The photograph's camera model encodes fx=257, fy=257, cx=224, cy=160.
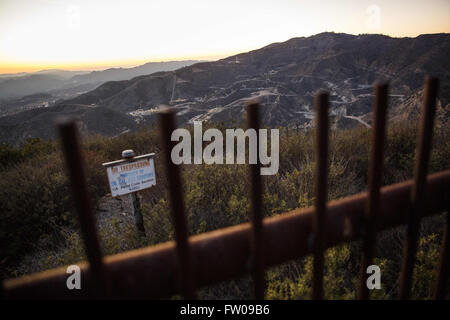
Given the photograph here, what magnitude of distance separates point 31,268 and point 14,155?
5.15 meters

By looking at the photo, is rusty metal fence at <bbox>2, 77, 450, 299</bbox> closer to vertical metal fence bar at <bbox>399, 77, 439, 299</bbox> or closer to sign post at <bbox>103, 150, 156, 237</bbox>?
vertical metal fence bar at <bbox>399, 77, 439, 299</bbox>

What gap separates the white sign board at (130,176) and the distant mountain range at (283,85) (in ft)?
70.8

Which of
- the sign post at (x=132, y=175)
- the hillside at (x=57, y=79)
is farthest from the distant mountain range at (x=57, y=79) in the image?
the sign post at (x=132, y=175)

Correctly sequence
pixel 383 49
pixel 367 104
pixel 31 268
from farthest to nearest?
pixel 383 49 → pixel 367 104 → pixel 31 268

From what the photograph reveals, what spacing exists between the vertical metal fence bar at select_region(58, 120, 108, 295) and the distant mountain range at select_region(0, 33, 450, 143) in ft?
78.4

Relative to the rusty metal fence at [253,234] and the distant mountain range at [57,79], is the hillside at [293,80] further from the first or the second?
the distant mountain range at [57,79]

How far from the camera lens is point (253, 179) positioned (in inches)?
23.0

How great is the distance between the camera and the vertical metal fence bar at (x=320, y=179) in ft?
1.95

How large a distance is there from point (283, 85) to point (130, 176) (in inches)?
1889

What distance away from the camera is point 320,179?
626 mm

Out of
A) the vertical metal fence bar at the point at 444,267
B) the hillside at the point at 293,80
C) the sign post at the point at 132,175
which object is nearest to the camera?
the vertical metal fence bar at the point at 444,267

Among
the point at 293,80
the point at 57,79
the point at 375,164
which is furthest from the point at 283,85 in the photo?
the point at 57,79

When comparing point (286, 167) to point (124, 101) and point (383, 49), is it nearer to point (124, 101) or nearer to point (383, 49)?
point (124, 101)
